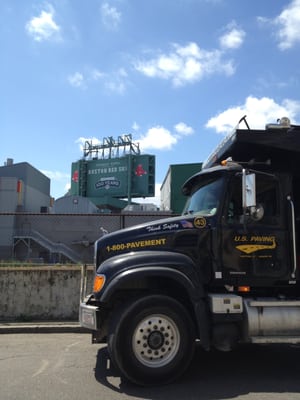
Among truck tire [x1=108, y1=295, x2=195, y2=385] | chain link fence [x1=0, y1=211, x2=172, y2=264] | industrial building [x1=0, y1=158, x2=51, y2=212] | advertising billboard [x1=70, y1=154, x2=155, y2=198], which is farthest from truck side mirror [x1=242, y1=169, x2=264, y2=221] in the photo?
advertising billboard [x1=70, y1=154, x2=155, y2=198]

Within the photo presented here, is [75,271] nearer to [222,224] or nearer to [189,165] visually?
[222,224]

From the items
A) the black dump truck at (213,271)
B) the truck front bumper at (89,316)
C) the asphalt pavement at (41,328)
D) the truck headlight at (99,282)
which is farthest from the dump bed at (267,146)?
the asphalt pavement at (41,328)

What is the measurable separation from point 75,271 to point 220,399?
5.81 metres

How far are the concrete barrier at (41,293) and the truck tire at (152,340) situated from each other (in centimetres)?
461

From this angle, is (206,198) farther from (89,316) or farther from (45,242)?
(45,242)

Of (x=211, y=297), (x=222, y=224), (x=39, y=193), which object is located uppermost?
(x=39, y=193)

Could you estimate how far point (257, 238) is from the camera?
6.15 meters

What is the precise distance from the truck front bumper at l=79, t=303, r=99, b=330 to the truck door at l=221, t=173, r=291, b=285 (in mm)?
1804

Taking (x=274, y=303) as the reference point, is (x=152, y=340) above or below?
below

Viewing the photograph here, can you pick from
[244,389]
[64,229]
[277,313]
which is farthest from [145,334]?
[64,229]

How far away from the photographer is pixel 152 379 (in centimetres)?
539

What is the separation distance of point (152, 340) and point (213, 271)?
4.02ft

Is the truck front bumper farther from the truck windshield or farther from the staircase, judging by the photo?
the staircase

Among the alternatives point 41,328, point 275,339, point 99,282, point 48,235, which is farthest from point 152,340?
point 48,235
